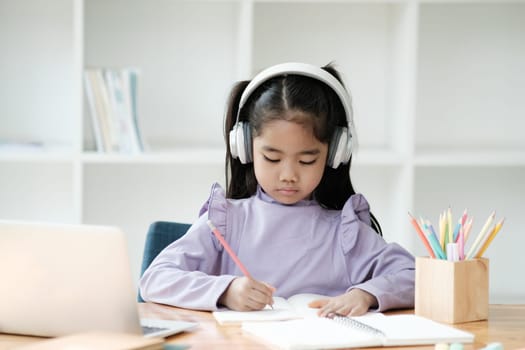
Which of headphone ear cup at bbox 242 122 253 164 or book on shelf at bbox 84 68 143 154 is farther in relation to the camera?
book on shelf at bbox 84 68 143 154

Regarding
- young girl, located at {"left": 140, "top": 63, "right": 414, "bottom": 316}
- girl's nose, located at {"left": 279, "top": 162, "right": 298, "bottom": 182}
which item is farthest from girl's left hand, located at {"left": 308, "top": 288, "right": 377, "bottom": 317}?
girl's nose, located at {"left": 279, "top": 162, "right": 298, "bottom": 182}

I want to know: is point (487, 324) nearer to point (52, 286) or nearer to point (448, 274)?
point (448, 274)

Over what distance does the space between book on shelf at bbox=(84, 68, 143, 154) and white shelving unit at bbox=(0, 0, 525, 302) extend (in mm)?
167

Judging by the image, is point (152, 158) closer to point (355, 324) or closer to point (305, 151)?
point (305, 151)

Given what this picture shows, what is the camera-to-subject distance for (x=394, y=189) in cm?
305

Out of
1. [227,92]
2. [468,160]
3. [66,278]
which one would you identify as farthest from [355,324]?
[227,92]

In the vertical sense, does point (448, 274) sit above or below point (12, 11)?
below

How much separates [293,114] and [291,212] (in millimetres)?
203

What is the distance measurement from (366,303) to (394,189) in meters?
1.58

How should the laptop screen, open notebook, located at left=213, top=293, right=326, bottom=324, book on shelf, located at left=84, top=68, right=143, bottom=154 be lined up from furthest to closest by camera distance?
book on shelf, located at left=84, top=68, right=143, bottom=154
open notebook, located at left=213, top=293, right=326, bottom=324
the laptop screen

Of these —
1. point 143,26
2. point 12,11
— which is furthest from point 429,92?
point 12,11

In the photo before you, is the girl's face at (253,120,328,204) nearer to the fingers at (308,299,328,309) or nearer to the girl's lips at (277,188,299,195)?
the girl's lips at (277,188,299,195)

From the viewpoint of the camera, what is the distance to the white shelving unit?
3.11m

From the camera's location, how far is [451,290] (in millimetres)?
1425
